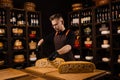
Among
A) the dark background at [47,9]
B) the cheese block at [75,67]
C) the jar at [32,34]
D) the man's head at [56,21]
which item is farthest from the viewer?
the dark background at [47,9]

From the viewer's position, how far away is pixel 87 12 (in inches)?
177

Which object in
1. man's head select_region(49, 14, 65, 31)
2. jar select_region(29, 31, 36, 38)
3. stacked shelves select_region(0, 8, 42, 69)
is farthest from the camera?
jar select_region(29, 31, 36, 38)

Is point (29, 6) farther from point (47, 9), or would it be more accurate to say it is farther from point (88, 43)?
point (88, 43)

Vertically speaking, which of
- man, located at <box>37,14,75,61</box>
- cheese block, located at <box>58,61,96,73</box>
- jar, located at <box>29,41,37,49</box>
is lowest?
cheese block, located at <box>58,61,96,73</box>

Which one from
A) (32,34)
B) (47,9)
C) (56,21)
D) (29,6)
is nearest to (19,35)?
(32,34)

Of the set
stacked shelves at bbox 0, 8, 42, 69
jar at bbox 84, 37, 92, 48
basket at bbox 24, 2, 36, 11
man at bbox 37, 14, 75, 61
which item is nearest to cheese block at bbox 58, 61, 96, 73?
man at bbox 37, 14, 75, 61

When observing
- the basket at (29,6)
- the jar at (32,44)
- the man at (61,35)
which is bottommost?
the jar at (32,44)

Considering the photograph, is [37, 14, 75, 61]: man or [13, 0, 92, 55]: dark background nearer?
[37, 14, 75, 61]: man

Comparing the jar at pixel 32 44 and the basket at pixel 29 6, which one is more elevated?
the basket at pixel 29 6

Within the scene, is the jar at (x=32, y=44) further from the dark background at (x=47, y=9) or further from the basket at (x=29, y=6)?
the basket at (x=29, y=6)

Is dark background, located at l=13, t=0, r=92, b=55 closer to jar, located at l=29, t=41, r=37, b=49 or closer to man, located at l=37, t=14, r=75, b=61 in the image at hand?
Answer: jar, located at l=29, t=41, r=37, b=49

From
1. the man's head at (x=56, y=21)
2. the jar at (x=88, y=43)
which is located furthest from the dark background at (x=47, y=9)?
the man's head at (x=56, y=21)

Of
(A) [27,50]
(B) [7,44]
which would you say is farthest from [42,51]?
(B) [7,44]

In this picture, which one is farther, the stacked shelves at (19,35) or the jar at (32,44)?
the jar at (32,44)
